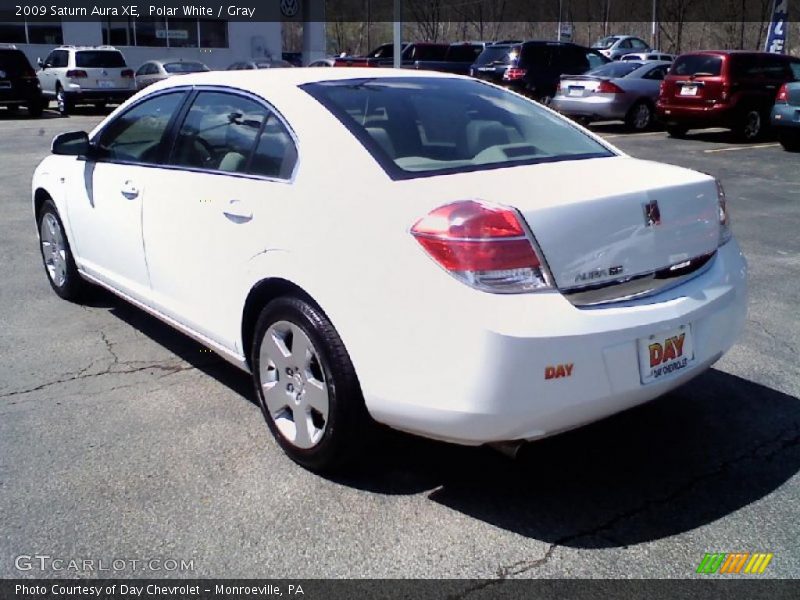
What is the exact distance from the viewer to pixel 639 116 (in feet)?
60.1

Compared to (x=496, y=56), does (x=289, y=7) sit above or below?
above

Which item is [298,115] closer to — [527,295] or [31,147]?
[527,295]

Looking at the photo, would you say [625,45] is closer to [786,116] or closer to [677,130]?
[677,130]

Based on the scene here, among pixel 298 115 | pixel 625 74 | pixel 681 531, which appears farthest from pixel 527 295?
pixel 625 74

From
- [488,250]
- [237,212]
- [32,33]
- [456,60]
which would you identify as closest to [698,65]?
[456,60]

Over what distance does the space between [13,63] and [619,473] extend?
2220cm

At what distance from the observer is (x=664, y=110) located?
54.0ft

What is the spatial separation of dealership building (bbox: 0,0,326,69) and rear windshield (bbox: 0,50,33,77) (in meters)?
11.4

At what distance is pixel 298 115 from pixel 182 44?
34.7 m

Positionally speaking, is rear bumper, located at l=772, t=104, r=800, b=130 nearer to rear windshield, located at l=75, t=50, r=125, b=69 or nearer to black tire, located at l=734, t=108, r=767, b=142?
black tire, located at l=734, t=108, r=767, b=142

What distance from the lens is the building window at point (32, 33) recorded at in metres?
31.9

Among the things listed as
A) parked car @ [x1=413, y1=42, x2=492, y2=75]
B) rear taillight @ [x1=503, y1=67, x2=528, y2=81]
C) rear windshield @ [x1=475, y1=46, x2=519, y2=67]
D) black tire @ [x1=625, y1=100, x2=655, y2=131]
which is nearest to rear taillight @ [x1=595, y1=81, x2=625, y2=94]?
black tire @ [x1=625, y1=100, x2=655, y2=131]

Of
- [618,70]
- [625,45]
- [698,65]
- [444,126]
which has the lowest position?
[444,126]

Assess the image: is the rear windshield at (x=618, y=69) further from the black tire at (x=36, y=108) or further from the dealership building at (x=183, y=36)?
the dealership building at (x=183, y=36)
